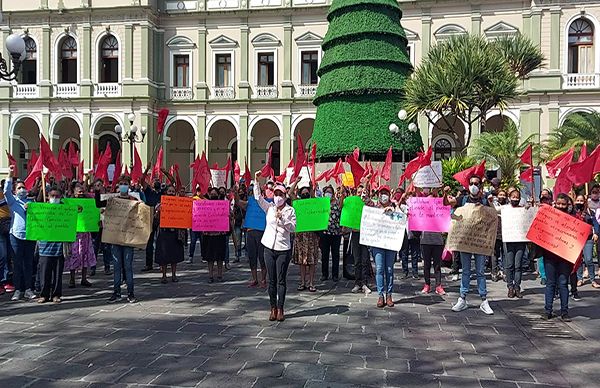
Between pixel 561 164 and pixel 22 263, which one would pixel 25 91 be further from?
pixel 561 164

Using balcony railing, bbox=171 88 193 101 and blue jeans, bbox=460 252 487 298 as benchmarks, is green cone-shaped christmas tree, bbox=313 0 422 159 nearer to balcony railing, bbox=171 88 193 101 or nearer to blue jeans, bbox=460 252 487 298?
blue jeans, bbox=460 252 487 298

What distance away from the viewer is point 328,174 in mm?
12828

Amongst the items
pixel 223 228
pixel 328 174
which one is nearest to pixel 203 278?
pixel 223 228

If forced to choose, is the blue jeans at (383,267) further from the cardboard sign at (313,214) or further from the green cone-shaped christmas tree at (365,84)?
the green cone-shaped christmas tree at (365,84)

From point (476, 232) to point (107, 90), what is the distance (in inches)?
1171

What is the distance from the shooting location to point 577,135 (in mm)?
17453

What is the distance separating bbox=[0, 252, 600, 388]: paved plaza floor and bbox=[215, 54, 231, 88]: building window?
26126 millimetres

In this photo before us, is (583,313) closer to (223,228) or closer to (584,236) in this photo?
(584,236)

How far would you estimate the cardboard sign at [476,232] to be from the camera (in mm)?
7871

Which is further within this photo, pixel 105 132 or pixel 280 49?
pixel 105 132

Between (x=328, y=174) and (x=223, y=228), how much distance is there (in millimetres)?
3569

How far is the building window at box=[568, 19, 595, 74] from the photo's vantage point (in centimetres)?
2881

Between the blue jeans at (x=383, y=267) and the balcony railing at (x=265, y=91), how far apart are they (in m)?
25.8

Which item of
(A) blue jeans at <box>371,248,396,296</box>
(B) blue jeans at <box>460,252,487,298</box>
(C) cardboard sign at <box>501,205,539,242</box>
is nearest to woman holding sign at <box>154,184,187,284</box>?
(A) blue jeans at <box>371,248,396,296</box>
